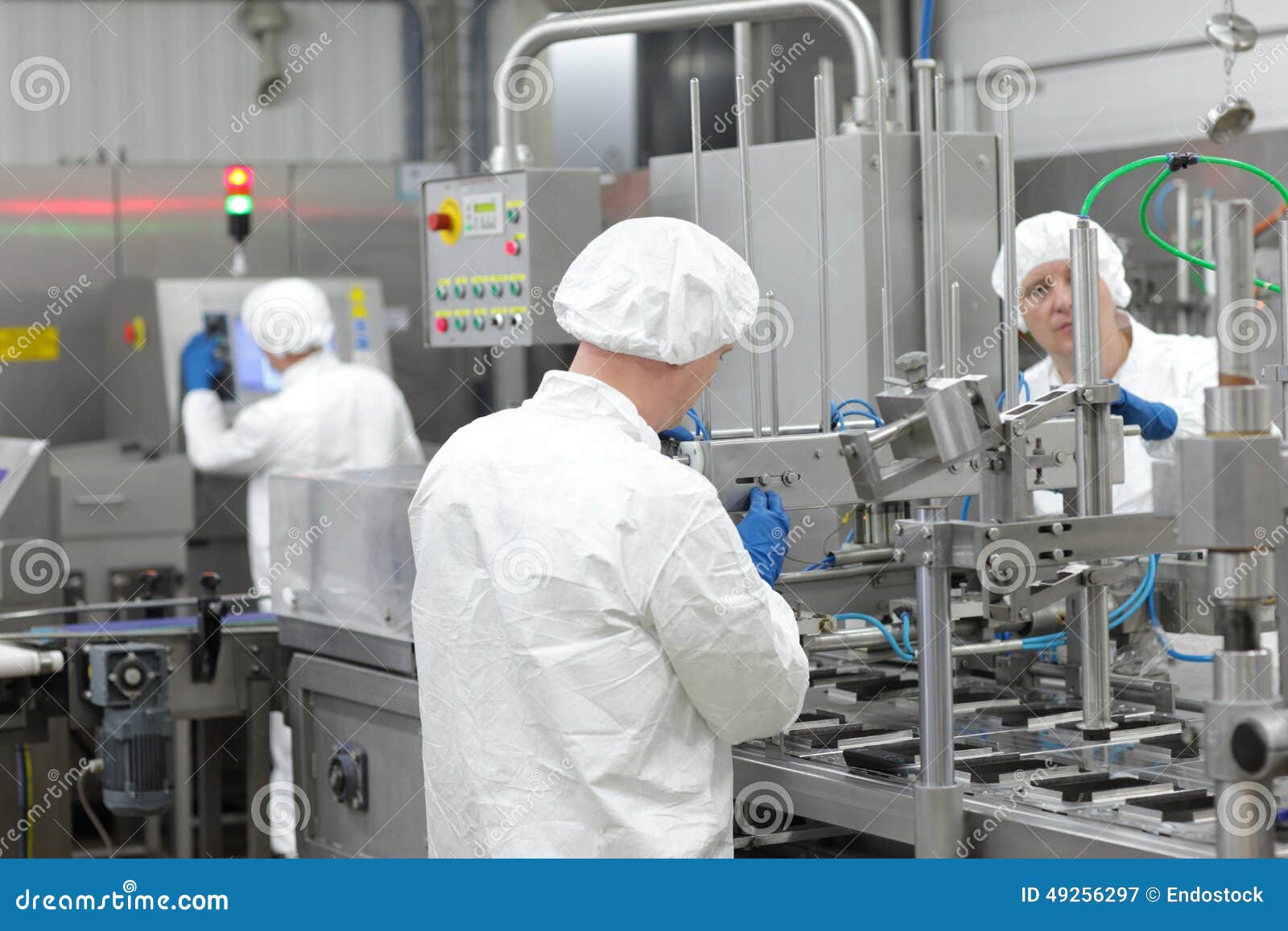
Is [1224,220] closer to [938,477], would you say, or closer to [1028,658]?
[938,477]

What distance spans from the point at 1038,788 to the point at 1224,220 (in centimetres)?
62

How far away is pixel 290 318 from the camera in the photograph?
3932mm

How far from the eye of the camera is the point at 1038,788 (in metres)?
1.45

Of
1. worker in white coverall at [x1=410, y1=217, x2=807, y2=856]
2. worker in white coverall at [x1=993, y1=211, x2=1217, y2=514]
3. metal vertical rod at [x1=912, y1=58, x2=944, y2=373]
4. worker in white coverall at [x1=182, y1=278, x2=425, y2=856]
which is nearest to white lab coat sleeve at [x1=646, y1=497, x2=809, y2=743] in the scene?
worker in white coverall at [x1=410, y1=217, x2=807, y2=856]

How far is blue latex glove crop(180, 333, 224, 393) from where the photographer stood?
13.5 ft

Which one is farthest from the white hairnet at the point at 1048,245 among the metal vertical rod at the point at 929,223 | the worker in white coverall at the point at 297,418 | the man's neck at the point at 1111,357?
the worker in white coverall at the point at 297,418

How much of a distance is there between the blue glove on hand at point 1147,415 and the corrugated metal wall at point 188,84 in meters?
4.12

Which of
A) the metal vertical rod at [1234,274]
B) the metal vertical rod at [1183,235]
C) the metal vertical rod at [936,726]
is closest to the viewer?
the metal vertical rod at [1234,274]

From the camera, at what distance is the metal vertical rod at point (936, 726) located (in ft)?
4.52

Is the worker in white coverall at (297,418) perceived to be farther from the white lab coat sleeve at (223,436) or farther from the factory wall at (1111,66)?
the factory wall at (1111,66)

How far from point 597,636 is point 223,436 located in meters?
2.67

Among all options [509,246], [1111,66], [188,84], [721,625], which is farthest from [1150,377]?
[188,84]

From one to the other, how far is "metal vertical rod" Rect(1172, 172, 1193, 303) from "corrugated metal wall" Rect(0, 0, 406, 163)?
2766 millimetres

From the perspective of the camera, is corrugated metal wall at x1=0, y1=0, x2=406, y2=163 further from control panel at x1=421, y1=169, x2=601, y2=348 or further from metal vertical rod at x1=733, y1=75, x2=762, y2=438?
metal vertical rod at x1=733, y1=75, x2=762, y2=438
